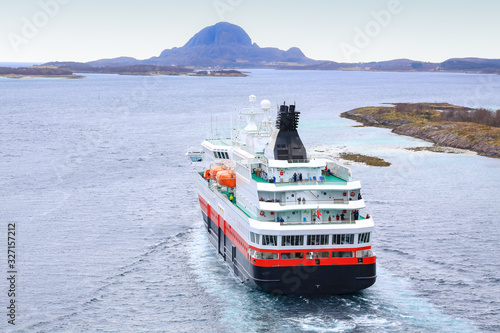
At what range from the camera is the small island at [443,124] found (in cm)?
10344

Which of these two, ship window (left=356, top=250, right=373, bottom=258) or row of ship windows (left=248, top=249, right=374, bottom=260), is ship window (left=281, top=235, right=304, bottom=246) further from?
ship window (left=356, top=250, right=373, bottom=258)

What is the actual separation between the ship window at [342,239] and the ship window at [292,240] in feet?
7.20

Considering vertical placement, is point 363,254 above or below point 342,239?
below

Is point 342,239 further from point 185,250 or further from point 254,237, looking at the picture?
point 185,250

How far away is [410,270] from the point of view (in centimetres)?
4584

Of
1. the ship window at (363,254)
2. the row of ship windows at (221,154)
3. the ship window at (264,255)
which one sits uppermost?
the row of ship windows at (221,154)

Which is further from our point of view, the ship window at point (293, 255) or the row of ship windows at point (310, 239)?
the ship window at point (293, 255)

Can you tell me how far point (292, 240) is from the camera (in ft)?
130

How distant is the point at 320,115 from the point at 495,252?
112194mm

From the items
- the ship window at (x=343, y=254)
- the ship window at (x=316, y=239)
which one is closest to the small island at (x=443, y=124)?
the ship window at (x=343, y=254)

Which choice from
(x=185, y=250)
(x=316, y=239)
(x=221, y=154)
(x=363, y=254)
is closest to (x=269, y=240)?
(x=316, y=239)

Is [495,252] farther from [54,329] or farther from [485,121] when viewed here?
[485,121]

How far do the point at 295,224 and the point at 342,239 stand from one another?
128 inches

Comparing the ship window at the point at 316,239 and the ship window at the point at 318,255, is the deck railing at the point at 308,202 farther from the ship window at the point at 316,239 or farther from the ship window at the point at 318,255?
the ship window at the point at 318,255
